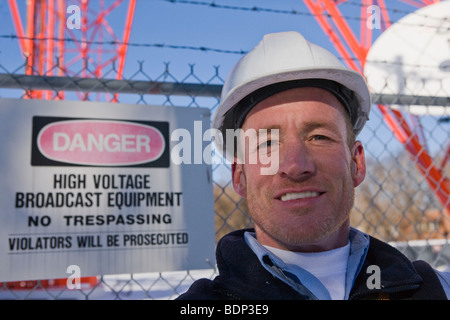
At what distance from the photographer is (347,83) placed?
1.52m

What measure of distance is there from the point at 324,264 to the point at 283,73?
72cm

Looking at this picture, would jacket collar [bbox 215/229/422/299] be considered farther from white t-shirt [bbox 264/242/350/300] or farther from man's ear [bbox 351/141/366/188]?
man's ear [bbox 351/141/366/188]

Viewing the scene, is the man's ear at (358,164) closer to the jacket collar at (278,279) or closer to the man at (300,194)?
the man at (300,194)

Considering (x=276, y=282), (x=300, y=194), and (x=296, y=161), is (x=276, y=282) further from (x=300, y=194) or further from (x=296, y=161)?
(x=296, y=161)

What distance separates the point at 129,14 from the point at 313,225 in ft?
45.6

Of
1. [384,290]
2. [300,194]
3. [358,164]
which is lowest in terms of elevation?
[384,290]

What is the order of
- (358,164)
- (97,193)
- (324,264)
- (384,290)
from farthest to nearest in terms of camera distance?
1. (97,193)
2. (358,164)
3. (324,264)
4. (384,290)

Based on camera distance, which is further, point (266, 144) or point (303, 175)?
point (266, 144)

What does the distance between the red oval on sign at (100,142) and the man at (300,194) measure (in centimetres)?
43

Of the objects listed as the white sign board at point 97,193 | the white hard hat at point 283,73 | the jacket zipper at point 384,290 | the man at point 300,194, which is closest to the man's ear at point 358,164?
the man at point 300,194

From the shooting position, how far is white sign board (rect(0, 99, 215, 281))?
1.59m

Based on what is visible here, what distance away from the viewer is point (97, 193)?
5.44 feet

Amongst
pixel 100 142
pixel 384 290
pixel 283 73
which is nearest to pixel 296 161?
pixel 283 73

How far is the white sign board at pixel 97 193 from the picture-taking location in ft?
5.22
